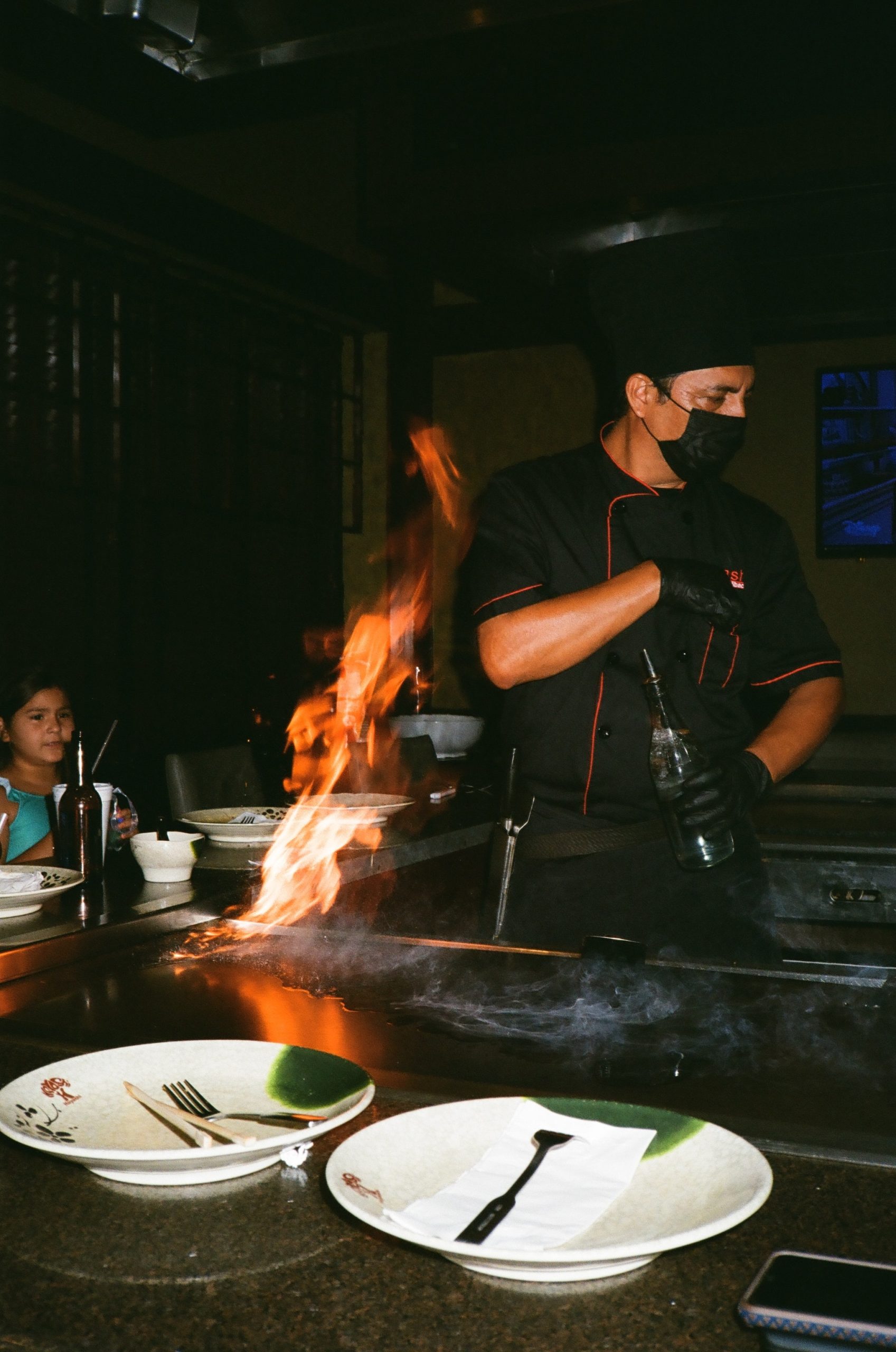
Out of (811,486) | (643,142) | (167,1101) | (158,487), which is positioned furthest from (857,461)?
(167,1101)

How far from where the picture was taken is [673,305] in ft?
6.10

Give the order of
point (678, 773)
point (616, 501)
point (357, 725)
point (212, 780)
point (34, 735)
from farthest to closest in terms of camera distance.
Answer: point (357, 725) < point (212, 780) < point (34, 735) < point (616, 501) < point (678, 773)

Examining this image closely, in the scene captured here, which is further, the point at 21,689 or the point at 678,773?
the point at 21,689

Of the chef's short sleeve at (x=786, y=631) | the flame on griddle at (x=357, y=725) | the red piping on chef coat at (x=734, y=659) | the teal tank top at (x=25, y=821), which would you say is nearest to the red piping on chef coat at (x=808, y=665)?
the chef's short sleeve at (x=786, y=631)

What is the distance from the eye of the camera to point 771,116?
324cm

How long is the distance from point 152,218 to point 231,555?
156 centimetres

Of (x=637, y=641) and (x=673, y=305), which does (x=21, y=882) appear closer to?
(x=637, y=641)

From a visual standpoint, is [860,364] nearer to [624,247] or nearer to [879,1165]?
[624,247]

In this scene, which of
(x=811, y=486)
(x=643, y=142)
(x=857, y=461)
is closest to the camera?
(x=643, y=142)

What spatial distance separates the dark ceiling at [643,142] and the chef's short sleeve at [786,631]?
92cm

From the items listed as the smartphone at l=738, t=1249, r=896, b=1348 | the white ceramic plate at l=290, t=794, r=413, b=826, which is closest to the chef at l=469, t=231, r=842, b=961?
the white ceramic plate at l=290, t=794, r=413, b=826

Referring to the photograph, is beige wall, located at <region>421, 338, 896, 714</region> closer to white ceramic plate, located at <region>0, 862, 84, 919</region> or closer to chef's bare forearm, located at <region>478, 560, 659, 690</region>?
chef's bare forearm, located at <region>478, 560, 659, 690</region>

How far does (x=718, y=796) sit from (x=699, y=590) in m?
0.30

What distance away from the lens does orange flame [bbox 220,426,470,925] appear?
202cm
